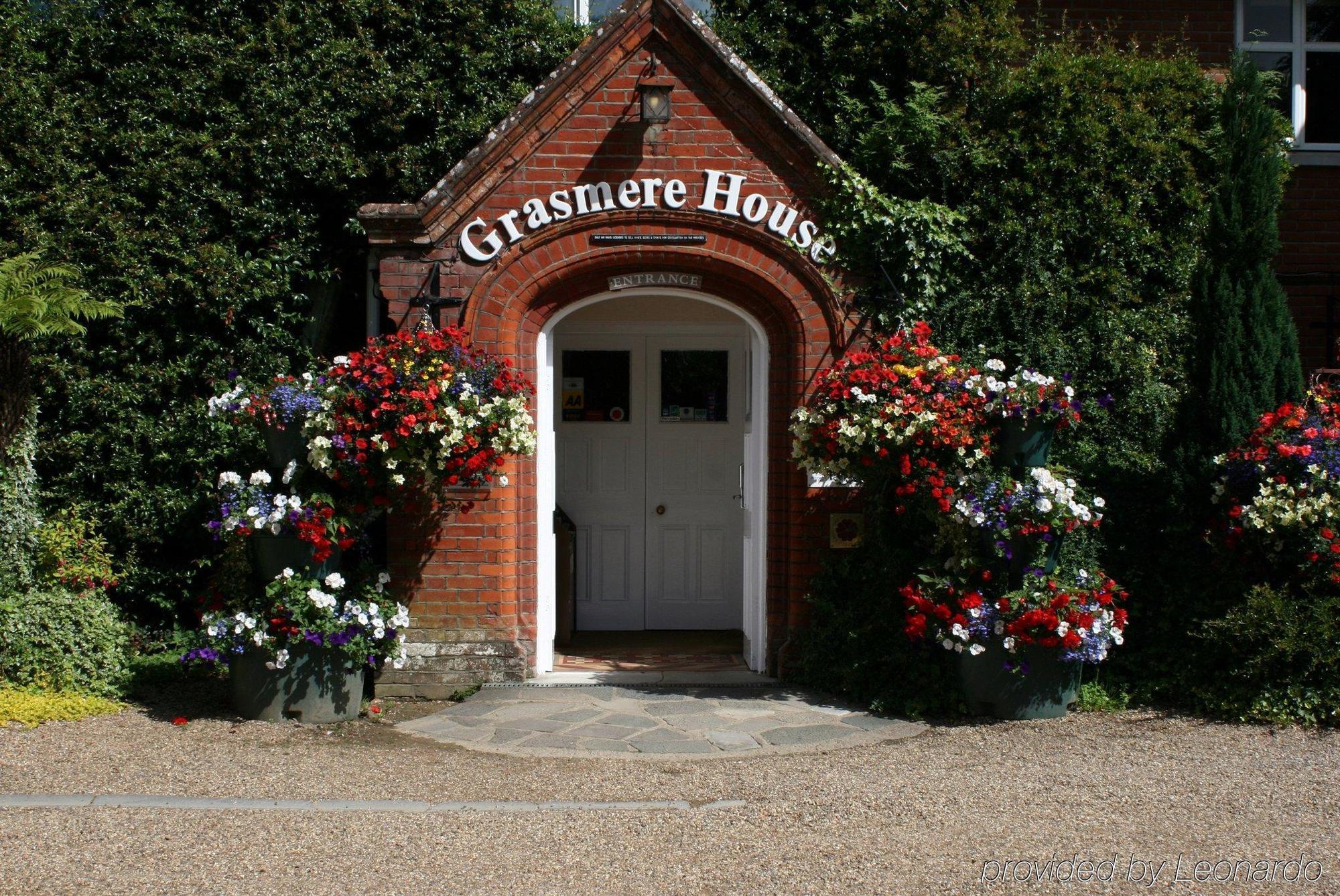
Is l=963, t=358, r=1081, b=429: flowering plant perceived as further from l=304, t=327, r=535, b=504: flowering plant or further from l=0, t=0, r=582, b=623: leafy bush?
l=0, t=0, r=582, b=623: leafy bush

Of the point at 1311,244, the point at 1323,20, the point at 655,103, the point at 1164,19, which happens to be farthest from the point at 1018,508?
the point at 1323,20

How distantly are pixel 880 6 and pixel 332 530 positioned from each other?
5.78 m

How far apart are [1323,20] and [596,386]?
766 centimetres

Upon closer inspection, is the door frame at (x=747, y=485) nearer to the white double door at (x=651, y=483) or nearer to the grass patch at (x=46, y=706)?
the white double door at (x=651, y=483)

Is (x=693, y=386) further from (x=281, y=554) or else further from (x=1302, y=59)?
(x=1302, y=59)

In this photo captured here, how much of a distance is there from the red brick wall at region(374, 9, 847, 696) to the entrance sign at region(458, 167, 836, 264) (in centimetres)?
5

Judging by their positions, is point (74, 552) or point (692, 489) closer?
point (74, 552)

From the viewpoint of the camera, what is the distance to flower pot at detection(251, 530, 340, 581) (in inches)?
271

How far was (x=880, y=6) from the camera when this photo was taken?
28.7 ft

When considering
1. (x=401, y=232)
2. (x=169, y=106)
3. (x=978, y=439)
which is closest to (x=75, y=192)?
(x=169, y=106)

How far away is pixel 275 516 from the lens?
22.0 feet

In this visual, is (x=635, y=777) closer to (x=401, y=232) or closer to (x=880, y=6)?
(x=401, y=232)

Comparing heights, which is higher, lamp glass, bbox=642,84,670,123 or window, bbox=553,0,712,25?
window, bbox=553,0,712,25

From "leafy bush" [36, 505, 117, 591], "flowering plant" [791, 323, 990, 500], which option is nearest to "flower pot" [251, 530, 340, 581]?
"leafy bush" [36, 505, 117, 591]
